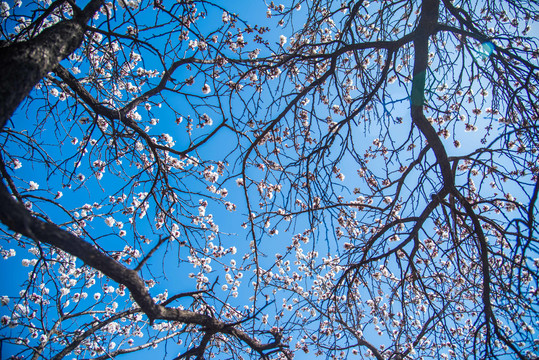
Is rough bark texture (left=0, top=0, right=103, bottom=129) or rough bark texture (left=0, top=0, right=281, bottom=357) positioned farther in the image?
rough bark texture (left=0, top=0, right=103, bottom=129)

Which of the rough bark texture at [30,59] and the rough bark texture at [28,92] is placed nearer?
the rough bark texture at [28,92]

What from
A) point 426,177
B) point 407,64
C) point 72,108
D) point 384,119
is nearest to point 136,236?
point 72,108

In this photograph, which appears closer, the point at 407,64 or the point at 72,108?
the point at 72,108

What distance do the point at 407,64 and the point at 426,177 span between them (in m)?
1.95

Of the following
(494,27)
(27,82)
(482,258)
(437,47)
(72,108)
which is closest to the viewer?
(27,82)

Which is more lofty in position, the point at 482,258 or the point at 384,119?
the point at 384,119

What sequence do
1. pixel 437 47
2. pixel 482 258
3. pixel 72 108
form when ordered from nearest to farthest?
1. pixel 482 258
2. pixel 72 108
3. pixel 437 47

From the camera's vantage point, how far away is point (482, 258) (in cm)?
273

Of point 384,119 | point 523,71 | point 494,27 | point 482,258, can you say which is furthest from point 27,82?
point 494,27

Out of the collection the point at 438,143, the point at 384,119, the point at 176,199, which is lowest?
the point at 176,199

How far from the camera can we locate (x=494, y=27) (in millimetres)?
3705

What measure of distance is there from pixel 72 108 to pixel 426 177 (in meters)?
4.12

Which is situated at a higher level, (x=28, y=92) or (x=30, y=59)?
(x=30, y=59)

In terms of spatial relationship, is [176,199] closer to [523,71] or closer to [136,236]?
[136,236]
